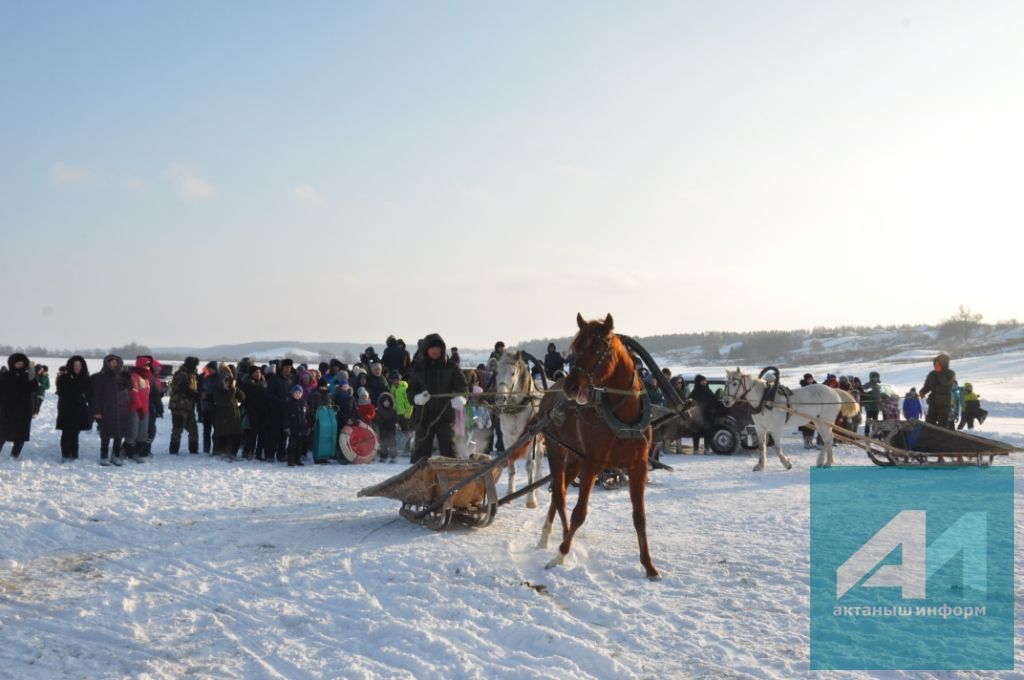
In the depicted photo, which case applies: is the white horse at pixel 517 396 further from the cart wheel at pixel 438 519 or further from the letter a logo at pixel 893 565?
the letter a logo at pixel 893 565

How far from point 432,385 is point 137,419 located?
7.00 m

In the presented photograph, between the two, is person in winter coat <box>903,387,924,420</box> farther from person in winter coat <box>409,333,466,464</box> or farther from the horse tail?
person in winter coat <box>409,333,466,464</box>

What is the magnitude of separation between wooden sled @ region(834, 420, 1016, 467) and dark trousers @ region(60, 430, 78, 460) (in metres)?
12.4

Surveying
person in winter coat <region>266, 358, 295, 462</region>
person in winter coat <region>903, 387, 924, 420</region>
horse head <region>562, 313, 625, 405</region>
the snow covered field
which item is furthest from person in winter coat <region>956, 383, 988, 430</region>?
horse head <region>562, 313, 625, 405</region>

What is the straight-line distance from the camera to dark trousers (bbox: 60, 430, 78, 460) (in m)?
13.0

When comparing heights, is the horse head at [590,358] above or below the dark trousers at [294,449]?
above

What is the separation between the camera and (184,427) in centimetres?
1527

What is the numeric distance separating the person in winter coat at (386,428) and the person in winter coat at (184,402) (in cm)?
338

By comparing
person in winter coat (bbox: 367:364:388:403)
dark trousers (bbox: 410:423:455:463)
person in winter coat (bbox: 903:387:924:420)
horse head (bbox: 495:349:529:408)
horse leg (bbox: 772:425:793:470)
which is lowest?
horse leg (bbox: 772:425:793:470)

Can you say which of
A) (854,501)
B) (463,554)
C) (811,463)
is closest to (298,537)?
(463,554)

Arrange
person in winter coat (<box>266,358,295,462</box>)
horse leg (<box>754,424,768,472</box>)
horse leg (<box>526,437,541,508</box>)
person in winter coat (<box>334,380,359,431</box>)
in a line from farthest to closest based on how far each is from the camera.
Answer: person in winter coat (<box>334,380,359,431</box>)
person in winter coat (<box>266,358,295,462</box>)
horse leg (<box>754,424,768,472</box>)
horse leg (<box>526,437,541,508</box>)

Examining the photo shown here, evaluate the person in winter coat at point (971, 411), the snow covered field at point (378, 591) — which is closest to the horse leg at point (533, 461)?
the snow covered field at point (378, 591)

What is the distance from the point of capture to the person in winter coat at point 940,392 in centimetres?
1606

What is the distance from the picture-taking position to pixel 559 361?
16219 millimetres
